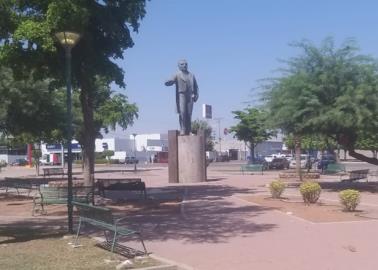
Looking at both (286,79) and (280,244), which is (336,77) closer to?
(286,79)

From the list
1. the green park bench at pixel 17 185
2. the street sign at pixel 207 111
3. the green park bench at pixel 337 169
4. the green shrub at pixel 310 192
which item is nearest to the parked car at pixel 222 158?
the street sign at pixel 207 111

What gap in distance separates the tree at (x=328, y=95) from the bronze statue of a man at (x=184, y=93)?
797cm

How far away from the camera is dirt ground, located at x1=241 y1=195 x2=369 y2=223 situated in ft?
53.4

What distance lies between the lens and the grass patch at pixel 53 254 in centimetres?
1006

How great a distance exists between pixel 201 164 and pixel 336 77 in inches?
416

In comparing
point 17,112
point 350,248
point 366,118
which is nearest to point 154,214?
point 350,248

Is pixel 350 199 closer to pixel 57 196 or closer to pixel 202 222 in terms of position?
pixel 202 222

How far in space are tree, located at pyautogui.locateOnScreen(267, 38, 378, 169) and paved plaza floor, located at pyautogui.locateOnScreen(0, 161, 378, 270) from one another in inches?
206

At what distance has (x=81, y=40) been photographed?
19938 mm

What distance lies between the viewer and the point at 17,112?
95.5 feet

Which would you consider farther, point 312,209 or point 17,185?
point 17,185

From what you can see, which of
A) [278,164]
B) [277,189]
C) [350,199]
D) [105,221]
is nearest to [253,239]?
[105,221]

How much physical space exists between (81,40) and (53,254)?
10.2 m

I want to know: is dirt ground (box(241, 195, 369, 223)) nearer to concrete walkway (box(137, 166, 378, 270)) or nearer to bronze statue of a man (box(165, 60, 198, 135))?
concrete walkway (box(137, 166, 378, 270))
